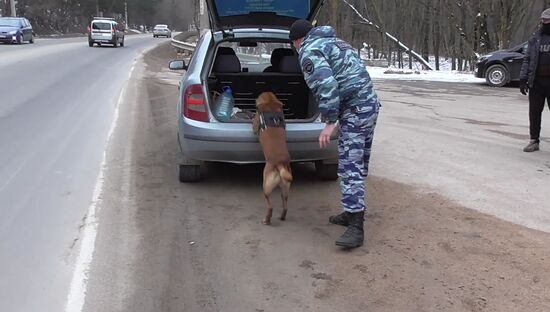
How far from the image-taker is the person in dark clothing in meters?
7.42

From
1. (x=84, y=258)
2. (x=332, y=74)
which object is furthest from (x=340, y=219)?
(x=84, y=258)

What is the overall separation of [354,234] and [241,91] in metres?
2.97

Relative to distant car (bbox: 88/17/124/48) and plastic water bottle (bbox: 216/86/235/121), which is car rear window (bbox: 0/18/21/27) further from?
plastic water bottle (bbox: 216/86/235/121)

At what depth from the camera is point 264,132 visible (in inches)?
203

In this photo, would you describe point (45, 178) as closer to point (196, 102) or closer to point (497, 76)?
point (196, 102)

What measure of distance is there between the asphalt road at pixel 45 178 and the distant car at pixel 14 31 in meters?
22.0

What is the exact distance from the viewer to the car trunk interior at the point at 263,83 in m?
6.65

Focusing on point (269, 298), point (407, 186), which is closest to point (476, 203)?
point (407, 186)

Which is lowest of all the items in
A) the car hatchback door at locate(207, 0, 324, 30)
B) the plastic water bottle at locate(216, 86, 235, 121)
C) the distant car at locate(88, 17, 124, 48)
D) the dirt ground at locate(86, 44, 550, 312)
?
the dirt ground at locate(86, 44, 550, 312)

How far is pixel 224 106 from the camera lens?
6.01 m

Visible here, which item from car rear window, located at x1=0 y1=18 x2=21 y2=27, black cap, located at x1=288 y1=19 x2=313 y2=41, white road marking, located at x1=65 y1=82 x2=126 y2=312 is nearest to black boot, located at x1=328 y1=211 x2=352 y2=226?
black cap, located at x1=288 y1=19 x2=313 y2=41

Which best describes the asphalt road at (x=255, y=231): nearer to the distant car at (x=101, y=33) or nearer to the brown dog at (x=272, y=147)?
the brown dog at (x=272, y=147)

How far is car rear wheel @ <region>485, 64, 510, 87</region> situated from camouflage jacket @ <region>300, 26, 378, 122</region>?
1482 centimetres

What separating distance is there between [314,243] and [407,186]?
Result: 6.31 ft
